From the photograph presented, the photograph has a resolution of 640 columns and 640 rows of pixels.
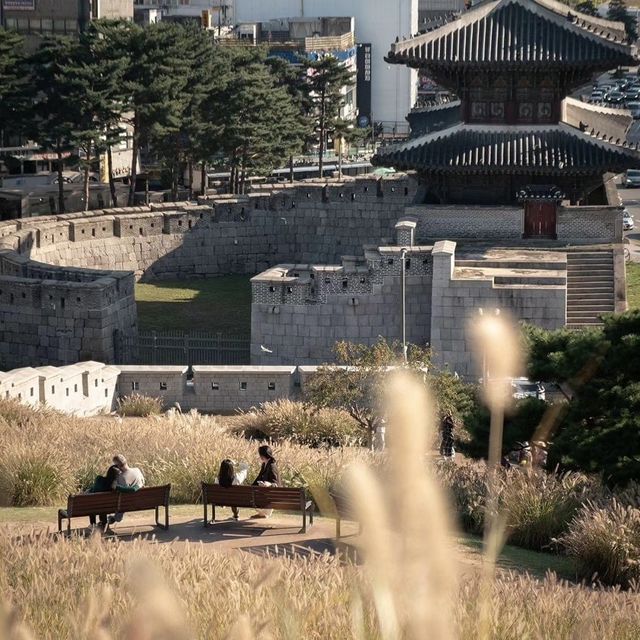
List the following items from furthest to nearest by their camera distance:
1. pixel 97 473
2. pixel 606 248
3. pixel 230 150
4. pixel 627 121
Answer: pixel 230 150 → pixel 627 121 → pixel 606 248 → pixel 97 473

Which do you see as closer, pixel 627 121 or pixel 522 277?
pixel 522 277

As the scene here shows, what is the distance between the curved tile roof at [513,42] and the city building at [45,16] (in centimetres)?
4061

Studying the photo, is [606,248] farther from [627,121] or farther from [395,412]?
[395,412]

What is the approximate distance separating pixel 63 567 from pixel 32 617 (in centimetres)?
196

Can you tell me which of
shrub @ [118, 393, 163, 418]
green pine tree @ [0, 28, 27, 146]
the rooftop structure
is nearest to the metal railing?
shrub @ [118, 393, 163, 418]

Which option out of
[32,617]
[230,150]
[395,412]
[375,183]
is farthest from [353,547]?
[230,150]

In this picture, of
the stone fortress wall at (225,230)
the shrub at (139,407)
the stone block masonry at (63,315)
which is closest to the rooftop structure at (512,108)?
the stone fortress wall at (225,230)

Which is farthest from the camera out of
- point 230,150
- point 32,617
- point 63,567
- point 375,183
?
point 230,150

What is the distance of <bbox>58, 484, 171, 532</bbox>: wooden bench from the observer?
20234mm

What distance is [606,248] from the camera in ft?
150

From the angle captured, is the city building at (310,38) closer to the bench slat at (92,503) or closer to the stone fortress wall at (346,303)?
the stone fortress wall at (346,303)

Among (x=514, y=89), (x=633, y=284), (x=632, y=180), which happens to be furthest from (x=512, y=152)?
(x=632, y=180)

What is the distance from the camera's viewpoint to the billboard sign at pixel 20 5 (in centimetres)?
8600

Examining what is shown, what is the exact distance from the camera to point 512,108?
48625 mm
